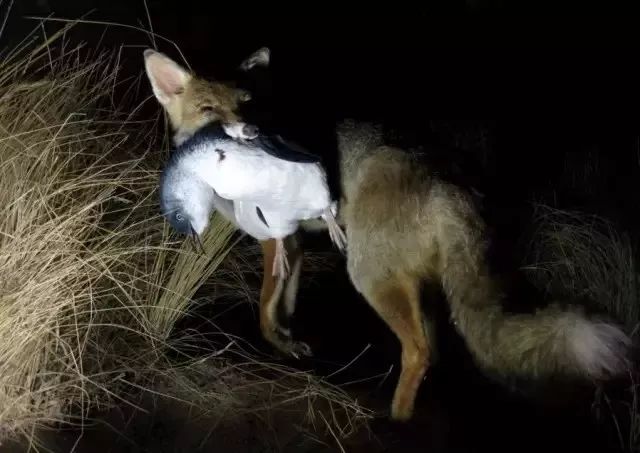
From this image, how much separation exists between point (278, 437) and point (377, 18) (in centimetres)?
179

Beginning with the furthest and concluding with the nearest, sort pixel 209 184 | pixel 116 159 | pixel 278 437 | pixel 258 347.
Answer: pixel 116 159 → pixel 258 347 → pixel 278 437 → pixel 209 184

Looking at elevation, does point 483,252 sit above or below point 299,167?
below

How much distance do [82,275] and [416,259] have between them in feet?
3.14

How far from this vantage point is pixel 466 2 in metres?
2.79

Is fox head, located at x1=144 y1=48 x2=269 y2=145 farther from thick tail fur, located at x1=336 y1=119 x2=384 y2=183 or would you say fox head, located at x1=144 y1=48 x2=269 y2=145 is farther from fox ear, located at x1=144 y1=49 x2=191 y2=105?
thick tail fur, located at x1=336 y1=119 x2=384 y2=183

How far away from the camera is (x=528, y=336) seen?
150 centimetres

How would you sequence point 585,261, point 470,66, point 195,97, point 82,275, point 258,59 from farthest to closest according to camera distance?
point 470,66, point 585,261, point 82,275, point 258,59, point 195,97

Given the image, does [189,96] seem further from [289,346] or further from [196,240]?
[289,346]

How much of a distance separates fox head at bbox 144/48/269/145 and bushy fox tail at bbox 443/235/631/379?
66cm

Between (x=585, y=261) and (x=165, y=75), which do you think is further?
(x=585, y=261)

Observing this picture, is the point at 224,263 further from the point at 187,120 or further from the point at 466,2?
the point at 466,2

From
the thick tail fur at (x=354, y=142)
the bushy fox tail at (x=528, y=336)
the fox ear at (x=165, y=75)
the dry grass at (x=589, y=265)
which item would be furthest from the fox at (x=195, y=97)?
the dry grass at (x=589, y=265)

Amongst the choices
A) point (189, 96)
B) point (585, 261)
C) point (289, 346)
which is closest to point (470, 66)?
point (585, 261)

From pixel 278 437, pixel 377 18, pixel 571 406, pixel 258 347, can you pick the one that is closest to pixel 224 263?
pixel 258 347
